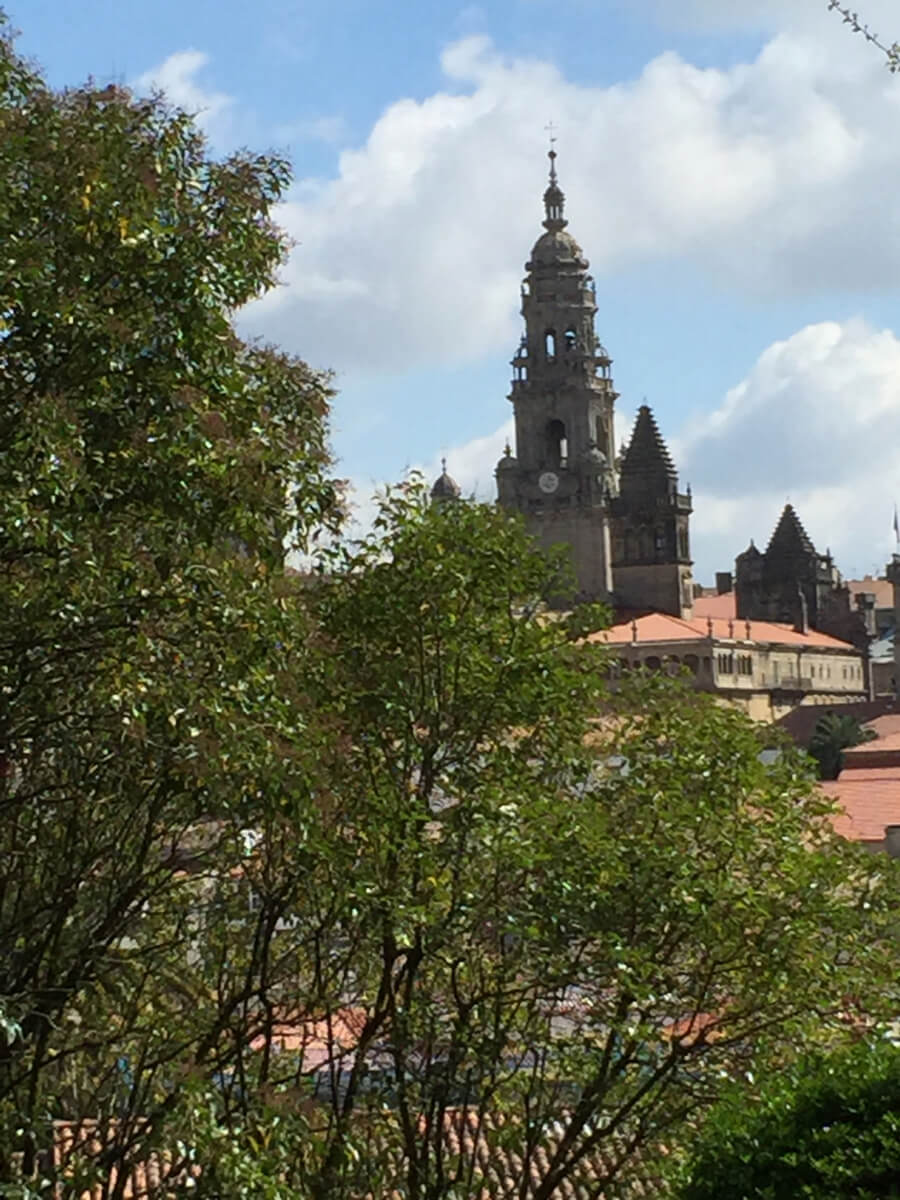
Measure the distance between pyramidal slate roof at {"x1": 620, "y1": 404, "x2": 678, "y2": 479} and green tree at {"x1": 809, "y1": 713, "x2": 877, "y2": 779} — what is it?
31191mm

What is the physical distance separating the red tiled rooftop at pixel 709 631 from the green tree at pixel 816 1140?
334ft

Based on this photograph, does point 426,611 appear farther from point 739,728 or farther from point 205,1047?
point 205,1047

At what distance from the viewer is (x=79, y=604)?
46.3 feet

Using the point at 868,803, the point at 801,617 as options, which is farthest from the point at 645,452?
the point at 868,803

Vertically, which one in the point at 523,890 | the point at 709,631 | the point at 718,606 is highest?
the point at 718,606

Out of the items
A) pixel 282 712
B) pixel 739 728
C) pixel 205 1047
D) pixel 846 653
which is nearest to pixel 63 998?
pixel 205 1047

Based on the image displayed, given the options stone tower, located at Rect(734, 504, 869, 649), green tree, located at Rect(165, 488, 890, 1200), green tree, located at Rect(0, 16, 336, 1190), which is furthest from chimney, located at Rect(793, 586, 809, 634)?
green tree, located at Rect(0, 16, 336, 1190)

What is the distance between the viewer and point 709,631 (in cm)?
13675

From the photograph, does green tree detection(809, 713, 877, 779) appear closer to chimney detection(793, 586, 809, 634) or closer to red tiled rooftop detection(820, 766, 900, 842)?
red tiled rooftop detection(820, 766, 900, 842)

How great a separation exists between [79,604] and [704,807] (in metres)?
7.94

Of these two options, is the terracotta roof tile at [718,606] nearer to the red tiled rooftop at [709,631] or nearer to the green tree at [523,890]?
the red tiled rooftop at [709,631]

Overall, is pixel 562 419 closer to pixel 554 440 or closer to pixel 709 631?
pixel 554 440

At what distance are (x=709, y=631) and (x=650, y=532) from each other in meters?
7.45

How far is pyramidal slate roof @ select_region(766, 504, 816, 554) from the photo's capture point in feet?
551
